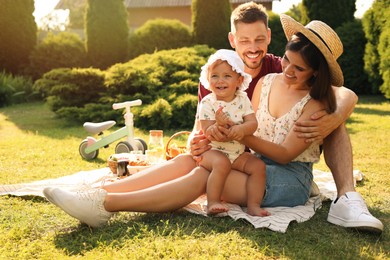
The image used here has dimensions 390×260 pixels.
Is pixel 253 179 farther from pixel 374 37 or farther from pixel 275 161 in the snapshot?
pixel 374 37

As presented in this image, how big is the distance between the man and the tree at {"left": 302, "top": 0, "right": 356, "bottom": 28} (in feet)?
33.6

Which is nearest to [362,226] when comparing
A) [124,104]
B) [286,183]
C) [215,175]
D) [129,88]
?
[286,183]

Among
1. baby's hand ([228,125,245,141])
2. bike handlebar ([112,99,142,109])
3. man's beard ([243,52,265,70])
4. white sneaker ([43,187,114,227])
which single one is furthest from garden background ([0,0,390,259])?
man's beard ([243,52,265,70])

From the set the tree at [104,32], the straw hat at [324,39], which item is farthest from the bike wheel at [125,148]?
the tree at [104,32]

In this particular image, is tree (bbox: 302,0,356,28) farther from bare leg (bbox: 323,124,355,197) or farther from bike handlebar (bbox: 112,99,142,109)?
bare leg (bbox: 323,124,355,197)

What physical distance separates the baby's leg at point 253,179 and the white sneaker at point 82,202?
918 millimetres

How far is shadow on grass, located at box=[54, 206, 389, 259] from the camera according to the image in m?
2.81

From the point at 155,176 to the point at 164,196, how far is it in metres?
0.25

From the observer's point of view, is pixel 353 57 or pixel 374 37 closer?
pixel 374 37

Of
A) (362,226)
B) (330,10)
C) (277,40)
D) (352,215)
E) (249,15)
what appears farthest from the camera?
(277,40)

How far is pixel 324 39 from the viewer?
10.8 ft

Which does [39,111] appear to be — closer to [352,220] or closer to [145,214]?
[145,214]

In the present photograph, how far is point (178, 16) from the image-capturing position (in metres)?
26.1

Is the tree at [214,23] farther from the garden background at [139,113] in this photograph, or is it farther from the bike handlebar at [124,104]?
the bike handlebar at [124,104]
